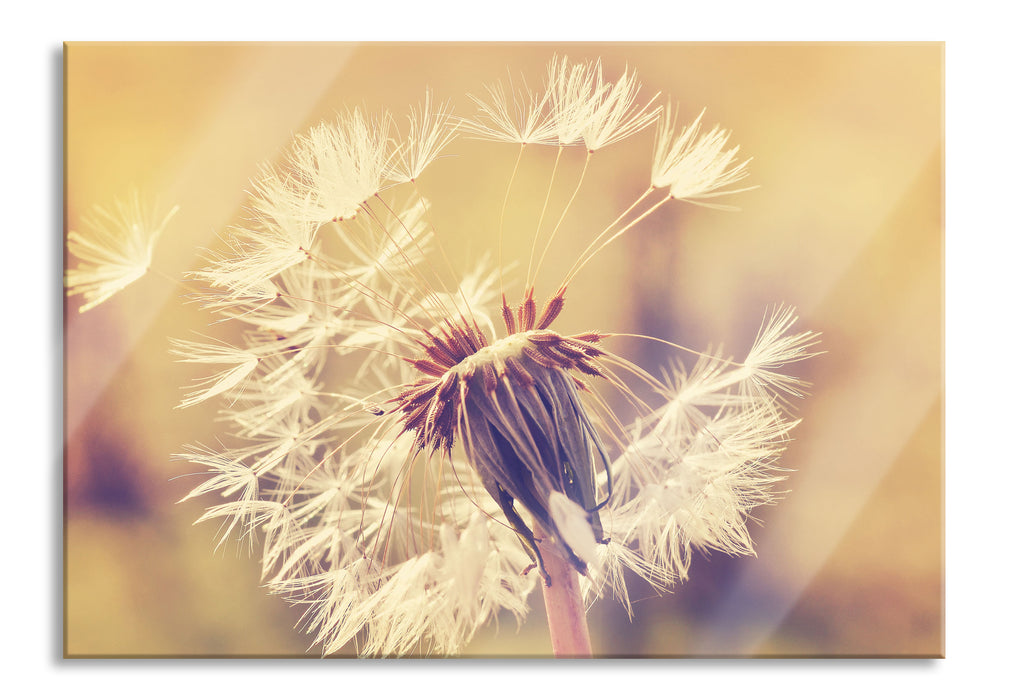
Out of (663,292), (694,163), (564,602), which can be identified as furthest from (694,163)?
(564,602)

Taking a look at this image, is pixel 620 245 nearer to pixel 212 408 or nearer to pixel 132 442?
pixel 212 408

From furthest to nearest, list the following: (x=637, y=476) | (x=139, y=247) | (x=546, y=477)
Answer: (x=139, y=247)
(x=637, y=476)
(x=546, y=477)

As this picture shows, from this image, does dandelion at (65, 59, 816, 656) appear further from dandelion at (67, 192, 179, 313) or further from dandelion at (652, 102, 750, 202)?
dandelion at (67, 192, 179, 313)

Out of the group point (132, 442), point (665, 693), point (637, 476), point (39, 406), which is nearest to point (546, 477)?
point (637, 476)

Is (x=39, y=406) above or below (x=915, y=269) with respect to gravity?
below

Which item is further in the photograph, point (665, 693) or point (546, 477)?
point (665, 693)

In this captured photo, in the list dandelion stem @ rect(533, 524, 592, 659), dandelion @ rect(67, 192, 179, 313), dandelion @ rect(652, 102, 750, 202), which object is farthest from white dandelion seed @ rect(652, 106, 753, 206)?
dandelion @ rect(67, 192, 179, 313)

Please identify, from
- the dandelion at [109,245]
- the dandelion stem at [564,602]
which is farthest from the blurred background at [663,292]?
the dandelion stem at [564,602]
